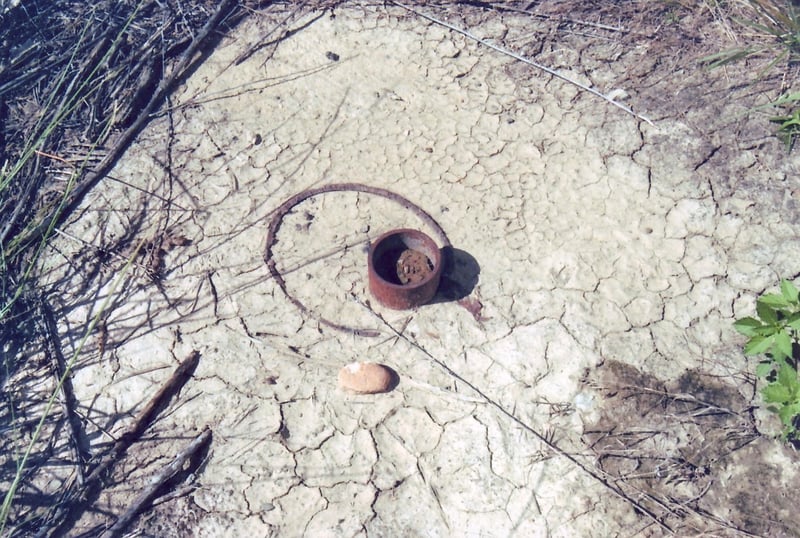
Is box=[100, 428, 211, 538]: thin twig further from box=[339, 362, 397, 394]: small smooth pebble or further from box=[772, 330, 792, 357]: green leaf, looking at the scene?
box=[772, 330, 792, 357]: green leaf

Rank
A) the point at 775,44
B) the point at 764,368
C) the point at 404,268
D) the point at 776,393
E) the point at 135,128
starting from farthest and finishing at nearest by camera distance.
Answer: the point at 775,44
the point at 135,128
the point at 404,268
the point at 764,368
the point at 776,393

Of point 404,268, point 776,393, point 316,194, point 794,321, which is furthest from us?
point 316,194

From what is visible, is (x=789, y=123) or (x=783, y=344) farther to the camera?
(x=789, y=123)

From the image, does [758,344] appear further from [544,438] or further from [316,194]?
[316,194]

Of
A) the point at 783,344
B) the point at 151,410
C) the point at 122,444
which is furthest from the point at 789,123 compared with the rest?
the point at 122,444

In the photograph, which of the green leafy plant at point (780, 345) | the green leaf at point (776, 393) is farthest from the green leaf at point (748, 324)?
the green leaf at point (776, 393)

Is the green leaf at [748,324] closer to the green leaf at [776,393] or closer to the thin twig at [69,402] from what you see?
the green leaf at [776,393]

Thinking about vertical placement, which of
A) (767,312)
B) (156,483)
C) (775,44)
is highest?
(775,44)
